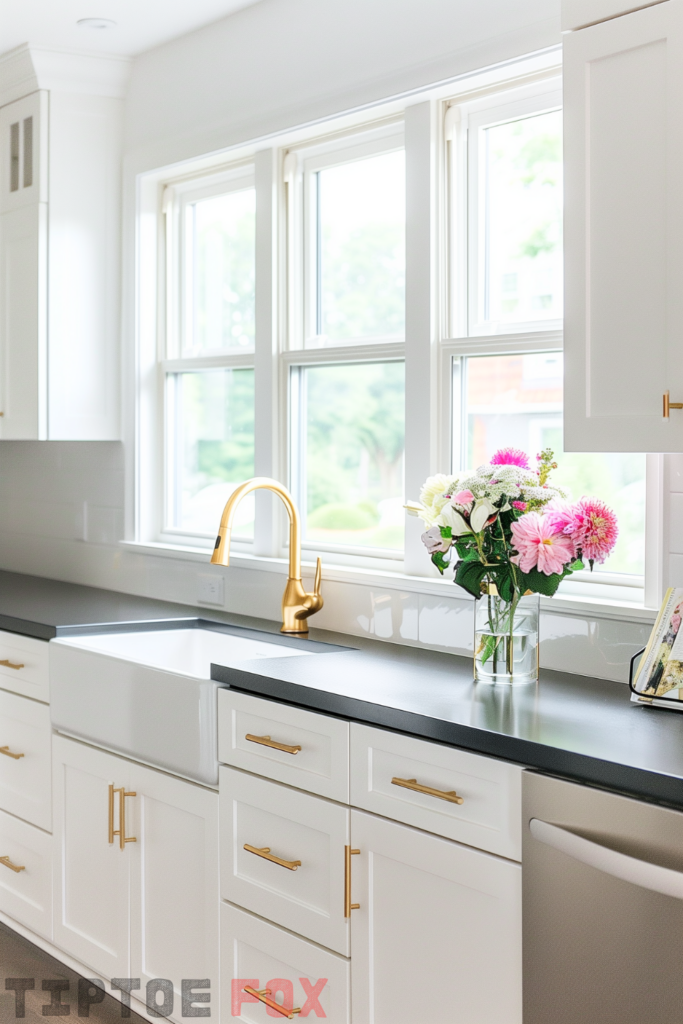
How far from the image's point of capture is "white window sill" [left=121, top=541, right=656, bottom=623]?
2.17 meters

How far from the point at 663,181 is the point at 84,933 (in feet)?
7.50

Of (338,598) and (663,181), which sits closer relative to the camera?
(663,181)

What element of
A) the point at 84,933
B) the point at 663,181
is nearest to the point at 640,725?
the point at 663,181

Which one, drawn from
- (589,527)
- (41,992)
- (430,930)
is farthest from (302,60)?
(41,992)

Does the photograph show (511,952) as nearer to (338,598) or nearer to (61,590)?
(338,598)

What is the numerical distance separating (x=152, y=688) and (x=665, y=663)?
3.85 ft

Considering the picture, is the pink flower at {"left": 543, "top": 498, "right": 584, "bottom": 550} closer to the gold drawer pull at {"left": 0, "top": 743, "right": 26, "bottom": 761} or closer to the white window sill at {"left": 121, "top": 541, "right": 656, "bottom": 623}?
the white window sill at {"left": 121, "top": 541, "right": 656, "bottom": 623}

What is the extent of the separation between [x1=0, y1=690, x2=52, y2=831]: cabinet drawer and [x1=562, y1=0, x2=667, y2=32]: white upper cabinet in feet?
6.97

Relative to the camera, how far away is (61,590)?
3648 mm

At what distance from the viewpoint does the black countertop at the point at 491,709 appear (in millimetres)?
1516

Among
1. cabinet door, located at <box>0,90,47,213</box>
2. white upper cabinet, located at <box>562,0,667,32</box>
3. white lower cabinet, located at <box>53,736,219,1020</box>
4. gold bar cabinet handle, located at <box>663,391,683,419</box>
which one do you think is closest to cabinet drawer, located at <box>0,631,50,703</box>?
white lower cabinet, located at <box>53,736,219,1020</box>

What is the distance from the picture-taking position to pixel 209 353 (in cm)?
340

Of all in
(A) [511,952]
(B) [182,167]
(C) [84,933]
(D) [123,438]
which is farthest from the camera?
(D) [123,438]

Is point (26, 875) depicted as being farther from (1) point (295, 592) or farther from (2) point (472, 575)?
(2) point (472, 575)
